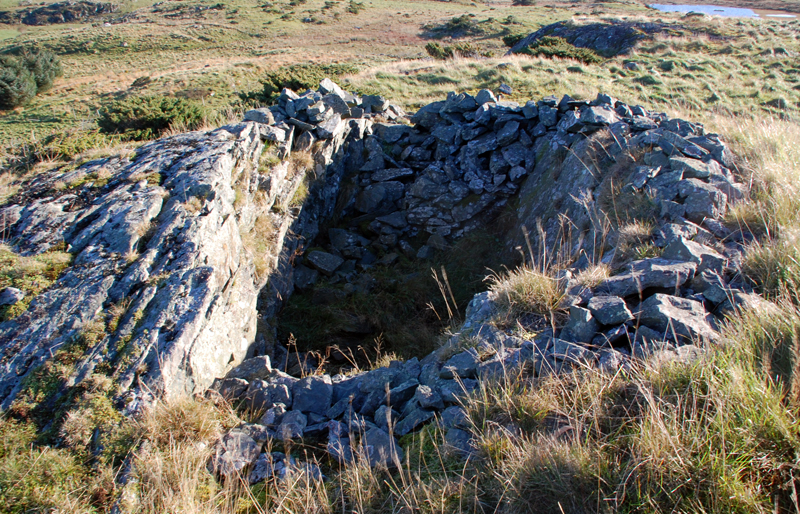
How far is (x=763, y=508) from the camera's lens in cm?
186

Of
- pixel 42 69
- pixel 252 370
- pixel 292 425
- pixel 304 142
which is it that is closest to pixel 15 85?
pixel 42 69

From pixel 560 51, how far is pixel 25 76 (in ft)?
101

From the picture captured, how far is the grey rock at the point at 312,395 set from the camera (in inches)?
158

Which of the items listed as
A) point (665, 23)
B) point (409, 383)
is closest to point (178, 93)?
point (409, 383)

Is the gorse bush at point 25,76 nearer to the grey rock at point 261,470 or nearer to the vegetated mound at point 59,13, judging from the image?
the grey rock at point 261,470

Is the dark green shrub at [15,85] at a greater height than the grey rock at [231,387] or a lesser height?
greater

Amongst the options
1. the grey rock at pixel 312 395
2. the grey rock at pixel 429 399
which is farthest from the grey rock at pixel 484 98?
the grey rock at pixel 429 399

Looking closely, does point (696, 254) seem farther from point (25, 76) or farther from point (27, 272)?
point (25, 76)

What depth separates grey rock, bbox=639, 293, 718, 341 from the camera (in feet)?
10.2

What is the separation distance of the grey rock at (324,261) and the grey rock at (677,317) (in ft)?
17.9

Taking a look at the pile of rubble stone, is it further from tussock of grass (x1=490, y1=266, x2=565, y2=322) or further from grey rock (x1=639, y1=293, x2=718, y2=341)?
A: tussock of grass (x1=490, y1=266, x2=565, y2=322)

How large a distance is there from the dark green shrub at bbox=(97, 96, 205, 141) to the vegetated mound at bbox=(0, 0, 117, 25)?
2817 inches

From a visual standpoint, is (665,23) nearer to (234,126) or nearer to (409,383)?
(234,126)

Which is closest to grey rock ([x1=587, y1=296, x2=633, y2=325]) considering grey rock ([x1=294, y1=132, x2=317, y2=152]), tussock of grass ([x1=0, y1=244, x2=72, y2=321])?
tussock of grass ([x1=0, y1=244, x2=72, y2=321])
